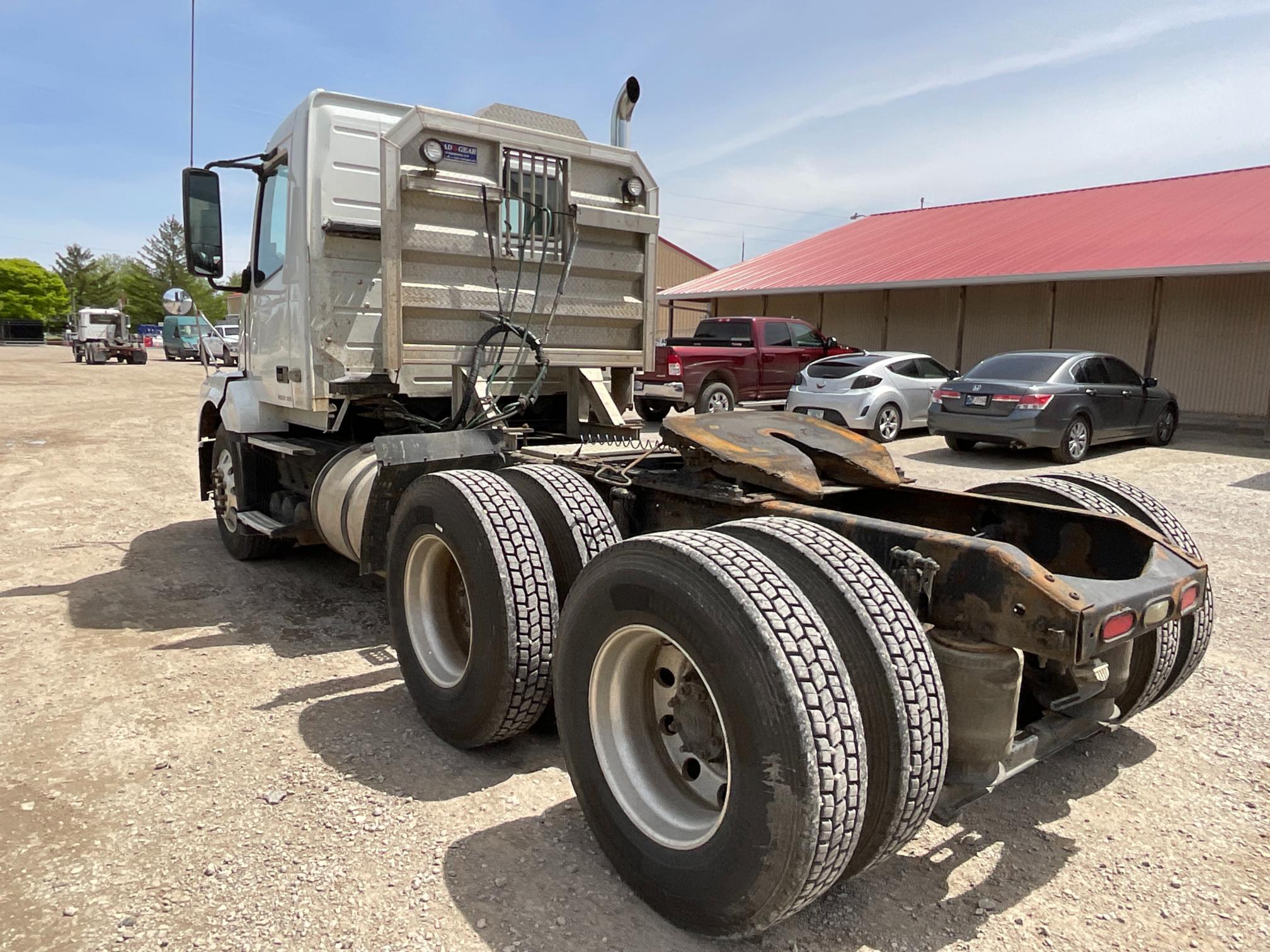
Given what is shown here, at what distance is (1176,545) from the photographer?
318cm

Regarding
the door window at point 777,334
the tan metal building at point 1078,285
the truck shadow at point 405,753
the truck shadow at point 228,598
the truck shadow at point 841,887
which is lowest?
the truck shadow at point 228,598

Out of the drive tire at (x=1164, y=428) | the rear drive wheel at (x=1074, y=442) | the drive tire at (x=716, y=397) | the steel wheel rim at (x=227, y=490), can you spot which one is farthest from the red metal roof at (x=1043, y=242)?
the steel wheel rim at (x=227, y=490)

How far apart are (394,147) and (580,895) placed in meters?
3.75

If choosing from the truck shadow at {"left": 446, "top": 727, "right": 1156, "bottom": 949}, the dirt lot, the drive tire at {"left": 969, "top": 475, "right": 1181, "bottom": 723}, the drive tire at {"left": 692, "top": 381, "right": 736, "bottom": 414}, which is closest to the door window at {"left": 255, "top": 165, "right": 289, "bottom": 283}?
the dirt lot

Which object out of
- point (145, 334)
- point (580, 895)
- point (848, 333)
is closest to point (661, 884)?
point (580, 895)

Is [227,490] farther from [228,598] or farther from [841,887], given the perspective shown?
[841,887]

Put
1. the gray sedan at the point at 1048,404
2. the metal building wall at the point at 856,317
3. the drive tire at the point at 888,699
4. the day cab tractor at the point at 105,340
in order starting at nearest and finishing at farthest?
the drive tire at the point at 888,699 < the gray sedan at the point at 1048,404 < the metal building wall at the point at 856,317 < the day cab tractor at the point at 105,340

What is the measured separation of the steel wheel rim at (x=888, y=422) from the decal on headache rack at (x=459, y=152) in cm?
1035

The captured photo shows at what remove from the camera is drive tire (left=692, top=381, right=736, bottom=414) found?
16031 millimetres

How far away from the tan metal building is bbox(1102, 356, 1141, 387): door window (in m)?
3.33

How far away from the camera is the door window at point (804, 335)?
17516 millimetres

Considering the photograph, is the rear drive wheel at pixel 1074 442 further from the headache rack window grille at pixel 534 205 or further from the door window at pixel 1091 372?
the headache rack window grille at pixel 534 205

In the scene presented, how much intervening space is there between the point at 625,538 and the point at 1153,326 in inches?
682

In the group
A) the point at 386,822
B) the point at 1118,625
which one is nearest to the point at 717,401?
the point at 386,822
